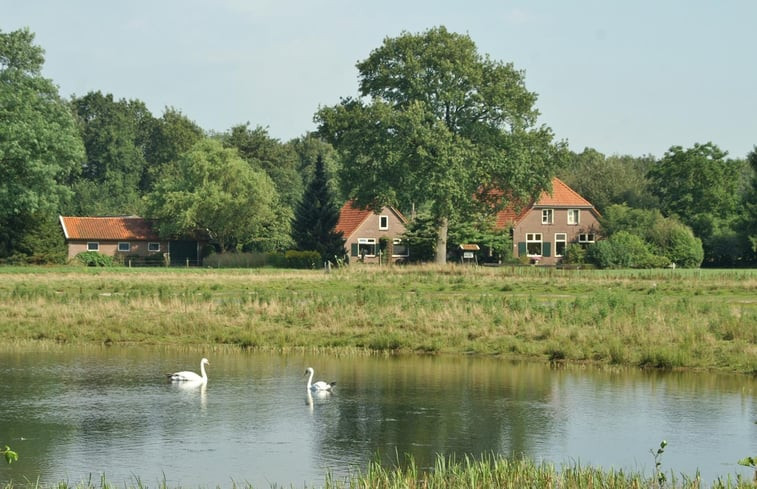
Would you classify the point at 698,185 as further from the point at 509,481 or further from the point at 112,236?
the point at 509,481

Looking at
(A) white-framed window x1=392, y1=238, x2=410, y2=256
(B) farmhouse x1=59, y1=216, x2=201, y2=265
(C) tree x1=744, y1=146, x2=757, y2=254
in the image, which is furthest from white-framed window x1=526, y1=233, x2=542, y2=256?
(B) farmhouse x1=59, y1=216, x2=201, y2=265

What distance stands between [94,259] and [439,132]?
2841cm

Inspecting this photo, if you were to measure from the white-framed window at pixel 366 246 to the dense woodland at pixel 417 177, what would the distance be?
6266mm

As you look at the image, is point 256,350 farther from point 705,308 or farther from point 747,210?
point 747,210

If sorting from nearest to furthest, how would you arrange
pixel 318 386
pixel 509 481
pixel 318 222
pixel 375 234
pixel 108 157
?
1. pixel 509 481
2. pixel 318 386
3. pixel 318 222
4. pixel 375 234
5. pixel 108 157

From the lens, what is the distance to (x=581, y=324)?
106ft

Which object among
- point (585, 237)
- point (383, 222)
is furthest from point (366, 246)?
point (585, 237)

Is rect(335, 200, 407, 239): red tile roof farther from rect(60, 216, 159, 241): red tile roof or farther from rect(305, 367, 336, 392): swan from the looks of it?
rect(305, 367, 336, 392): swan

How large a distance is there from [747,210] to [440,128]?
3027cm

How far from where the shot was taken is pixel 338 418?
21125mm

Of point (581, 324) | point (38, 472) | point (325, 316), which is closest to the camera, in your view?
point (38, 472)

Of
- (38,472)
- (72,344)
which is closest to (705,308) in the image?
(72,344)

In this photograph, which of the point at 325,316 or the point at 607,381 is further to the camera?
the point at 325,316

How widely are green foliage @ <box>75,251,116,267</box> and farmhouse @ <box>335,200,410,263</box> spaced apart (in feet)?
66.2
